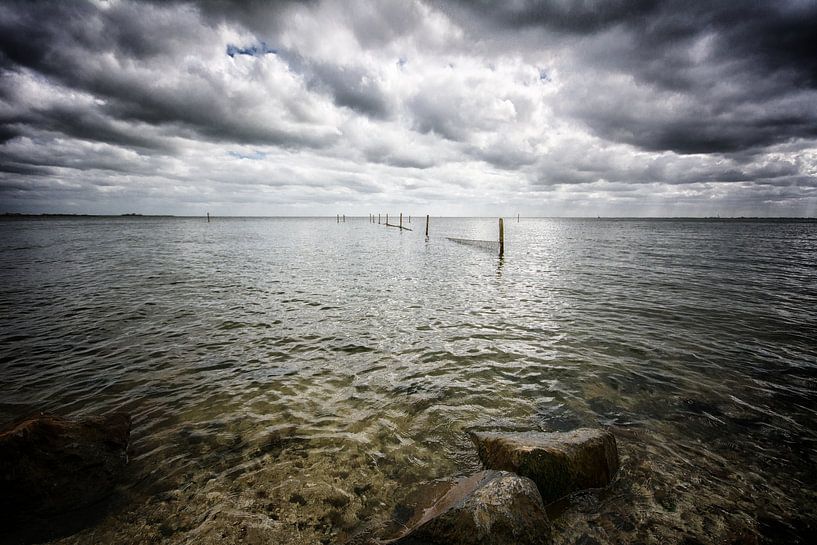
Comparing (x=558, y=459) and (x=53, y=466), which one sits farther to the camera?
(x=558, y=459)

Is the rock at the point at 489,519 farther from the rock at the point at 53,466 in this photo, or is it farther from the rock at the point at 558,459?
the rock at the point at 53,466

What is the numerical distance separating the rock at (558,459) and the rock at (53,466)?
17.6 feet

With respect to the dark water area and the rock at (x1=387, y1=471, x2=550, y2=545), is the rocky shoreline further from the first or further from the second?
the dark water area

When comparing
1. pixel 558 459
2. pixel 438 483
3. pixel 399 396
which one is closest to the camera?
pixel 558 459

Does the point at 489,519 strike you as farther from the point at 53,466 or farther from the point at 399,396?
the point at 53,466

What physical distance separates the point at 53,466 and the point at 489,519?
5.44 m

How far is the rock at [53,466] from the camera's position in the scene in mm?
4020

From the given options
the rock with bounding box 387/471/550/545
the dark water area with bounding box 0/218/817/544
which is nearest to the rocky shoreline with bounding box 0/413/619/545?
the rock with bounding box 387/471/550/545

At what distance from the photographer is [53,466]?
4.27m

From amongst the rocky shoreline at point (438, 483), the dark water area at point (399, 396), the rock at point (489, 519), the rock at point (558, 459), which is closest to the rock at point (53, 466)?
the rocky shoreline at point (438, 483)

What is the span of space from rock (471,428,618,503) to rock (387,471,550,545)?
64 cm

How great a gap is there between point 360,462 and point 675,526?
13.3ft

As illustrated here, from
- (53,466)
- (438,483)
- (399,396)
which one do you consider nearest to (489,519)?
(438,483)

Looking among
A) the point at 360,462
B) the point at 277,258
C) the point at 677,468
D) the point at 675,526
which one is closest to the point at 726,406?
the point at 677,468
